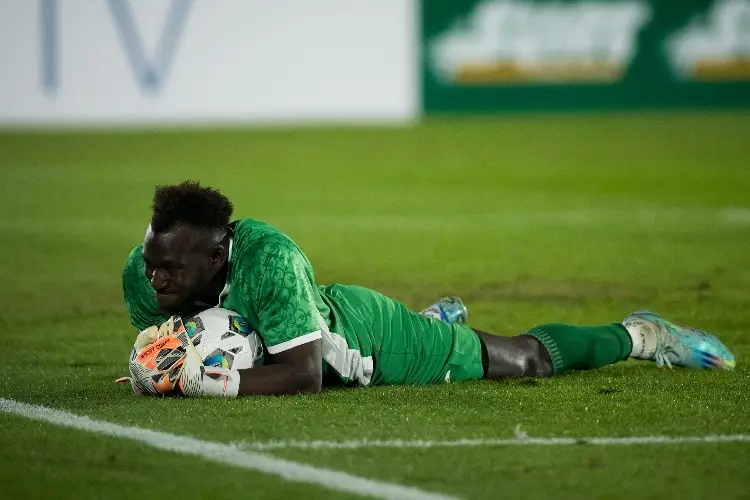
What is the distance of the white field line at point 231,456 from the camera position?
427 centimetres

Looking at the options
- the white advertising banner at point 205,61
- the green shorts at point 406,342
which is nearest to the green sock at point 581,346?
the green shorts at point 406,342

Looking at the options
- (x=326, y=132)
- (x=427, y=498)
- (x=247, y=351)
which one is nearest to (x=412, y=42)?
(x=326, y=132)

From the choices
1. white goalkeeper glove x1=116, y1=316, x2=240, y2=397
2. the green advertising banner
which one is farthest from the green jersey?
the green advertising banner

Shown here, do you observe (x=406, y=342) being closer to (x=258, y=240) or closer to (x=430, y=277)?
(x=258, y=240)

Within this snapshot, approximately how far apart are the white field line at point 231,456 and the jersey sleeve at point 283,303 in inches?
25.1

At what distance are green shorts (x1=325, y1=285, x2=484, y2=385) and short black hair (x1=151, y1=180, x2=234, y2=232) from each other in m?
0.66

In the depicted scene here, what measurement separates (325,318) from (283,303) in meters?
0.34

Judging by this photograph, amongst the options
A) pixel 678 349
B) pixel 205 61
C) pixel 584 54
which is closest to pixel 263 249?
pixel 678 349

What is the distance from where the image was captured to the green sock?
623 centimetres

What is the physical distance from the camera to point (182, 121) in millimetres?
22703

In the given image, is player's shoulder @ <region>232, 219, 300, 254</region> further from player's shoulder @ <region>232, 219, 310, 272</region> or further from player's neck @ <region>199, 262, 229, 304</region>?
player's neck @ <region>199, 262, 229, 304</region>

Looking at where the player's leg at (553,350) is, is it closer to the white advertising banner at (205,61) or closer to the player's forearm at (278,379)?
the player's forearm at (278,379)

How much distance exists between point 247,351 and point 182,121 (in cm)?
Result: 1751

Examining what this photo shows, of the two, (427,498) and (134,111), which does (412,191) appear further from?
(427,498)
